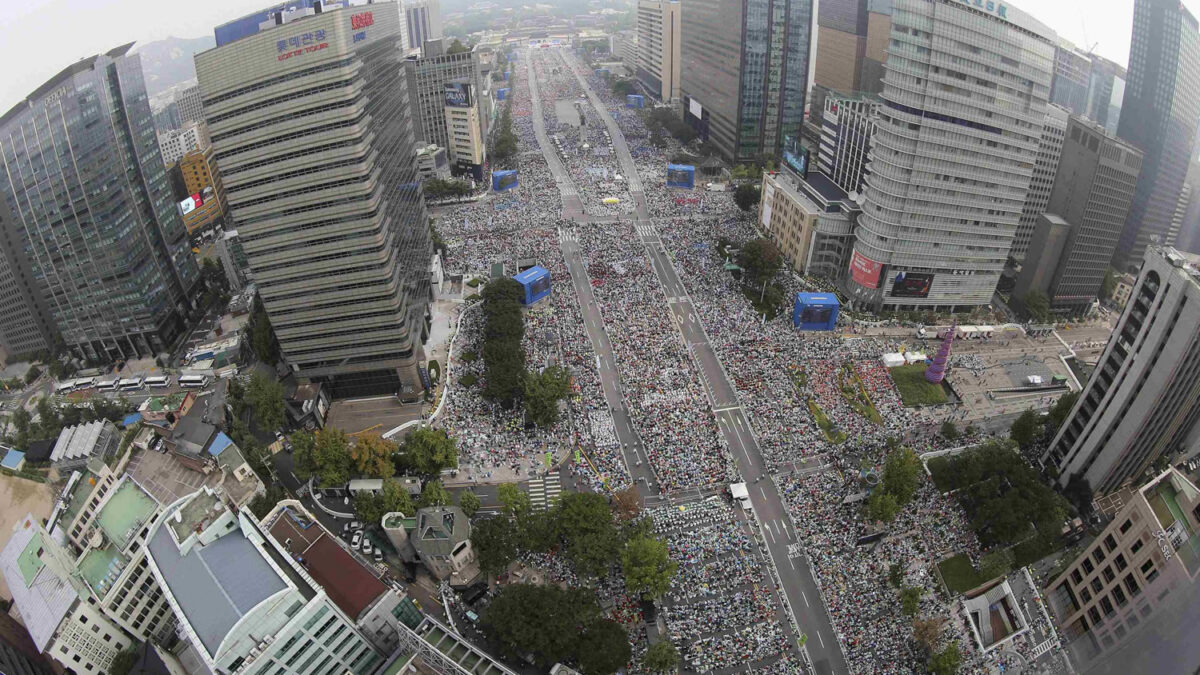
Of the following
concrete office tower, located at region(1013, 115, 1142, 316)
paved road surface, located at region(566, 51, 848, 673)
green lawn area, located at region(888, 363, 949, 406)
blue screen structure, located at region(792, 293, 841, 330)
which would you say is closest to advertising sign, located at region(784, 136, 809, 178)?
paved road surface, located at region(566, 51, 848, 673)

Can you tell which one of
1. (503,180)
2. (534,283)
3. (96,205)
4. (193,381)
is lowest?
(193,381)

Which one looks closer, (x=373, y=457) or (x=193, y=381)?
(x=373, y=457)

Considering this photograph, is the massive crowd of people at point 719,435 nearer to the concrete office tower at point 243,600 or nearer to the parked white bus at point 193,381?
the concrete office tower at point 243,600

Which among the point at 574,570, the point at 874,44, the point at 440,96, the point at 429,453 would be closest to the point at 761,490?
the point at 574,570

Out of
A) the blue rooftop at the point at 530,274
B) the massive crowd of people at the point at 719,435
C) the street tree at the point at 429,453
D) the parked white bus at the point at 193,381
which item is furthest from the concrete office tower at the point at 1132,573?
the parked white bus at the point at 193,381

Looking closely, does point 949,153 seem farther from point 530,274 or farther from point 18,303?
point 18,303
